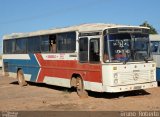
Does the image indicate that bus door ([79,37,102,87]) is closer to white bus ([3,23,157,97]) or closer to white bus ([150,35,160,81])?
white bus ([3,23,157,97])

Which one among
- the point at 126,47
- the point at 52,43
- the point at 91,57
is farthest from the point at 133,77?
the point at 52,43

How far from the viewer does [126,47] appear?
49.7 feet

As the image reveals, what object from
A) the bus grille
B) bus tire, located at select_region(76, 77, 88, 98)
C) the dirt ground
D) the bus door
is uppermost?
the bus door

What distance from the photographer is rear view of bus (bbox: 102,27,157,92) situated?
577 inches

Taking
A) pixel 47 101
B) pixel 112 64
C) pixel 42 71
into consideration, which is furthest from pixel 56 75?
pixel 112 64

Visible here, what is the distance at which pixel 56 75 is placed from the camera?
18.7m

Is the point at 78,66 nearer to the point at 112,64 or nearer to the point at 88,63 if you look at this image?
the point at 88,63

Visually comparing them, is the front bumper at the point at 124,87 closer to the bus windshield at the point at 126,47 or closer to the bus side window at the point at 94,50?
the bus windshield at the point at 126,47

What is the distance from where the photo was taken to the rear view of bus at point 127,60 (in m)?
14.6

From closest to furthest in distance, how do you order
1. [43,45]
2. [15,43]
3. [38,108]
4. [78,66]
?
[38,108]
[78,66]
[43,45]
[15,43]

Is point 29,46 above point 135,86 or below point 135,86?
above

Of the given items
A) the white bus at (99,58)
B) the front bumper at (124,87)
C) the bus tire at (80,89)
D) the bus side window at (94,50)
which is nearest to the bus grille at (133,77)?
the white bus at (99,58)

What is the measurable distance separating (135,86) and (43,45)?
6.62 meters

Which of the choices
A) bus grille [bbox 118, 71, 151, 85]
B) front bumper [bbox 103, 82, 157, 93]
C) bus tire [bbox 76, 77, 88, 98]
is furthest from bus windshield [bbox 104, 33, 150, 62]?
bus tire [bbox 76, 77, 88, 98]
